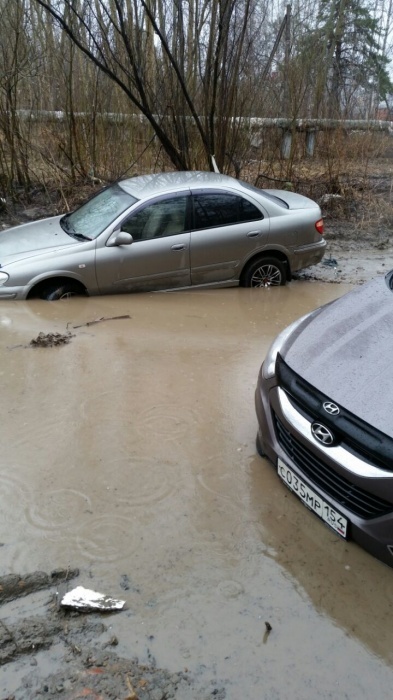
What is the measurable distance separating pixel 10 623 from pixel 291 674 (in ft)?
4.00

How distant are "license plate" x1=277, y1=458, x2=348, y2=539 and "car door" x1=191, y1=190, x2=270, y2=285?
4.11 m

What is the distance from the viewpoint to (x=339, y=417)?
276 centimetres

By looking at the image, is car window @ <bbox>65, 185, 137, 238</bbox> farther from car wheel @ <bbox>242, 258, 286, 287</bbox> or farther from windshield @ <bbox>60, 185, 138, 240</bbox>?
car wheel @ <bbox>242, 258, 286, 287</bbox>

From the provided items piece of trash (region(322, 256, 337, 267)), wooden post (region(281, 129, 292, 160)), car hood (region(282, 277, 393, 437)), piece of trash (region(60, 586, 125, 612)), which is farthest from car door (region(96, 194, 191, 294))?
wooden post (region(281, 129, 292, 160))

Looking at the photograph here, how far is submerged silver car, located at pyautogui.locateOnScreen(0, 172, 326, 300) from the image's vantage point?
6320mm

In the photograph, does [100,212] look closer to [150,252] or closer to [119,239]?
[119,239]

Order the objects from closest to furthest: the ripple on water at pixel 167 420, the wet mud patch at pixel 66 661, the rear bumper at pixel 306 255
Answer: the wet mud patch at pixel 66 661 < the ripple on water at pixel 167 420 < the rear bumper at pixel 306 255

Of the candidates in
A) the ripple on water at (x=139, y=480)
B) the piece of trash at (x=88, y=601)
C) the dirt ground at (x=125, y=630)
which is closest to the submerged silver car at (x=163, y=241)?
the dirt ground at (x=125, y=630)

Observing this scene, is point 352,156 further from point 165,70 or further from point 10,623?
point 10,623

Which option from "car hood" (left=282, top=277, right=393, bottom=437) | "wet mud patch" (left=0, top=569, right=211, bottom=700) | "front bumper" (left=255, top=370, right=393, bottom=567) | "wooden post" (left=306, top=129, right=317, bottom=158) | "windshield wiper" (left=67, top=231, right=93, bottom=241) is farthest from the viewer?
"wooden post" (left=306, top=129, right=317, bottom=158)

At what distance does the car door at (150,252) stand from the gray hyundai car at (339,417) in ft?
10.7

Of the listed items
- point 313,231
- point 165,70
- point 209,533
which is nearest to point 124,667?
point 209,533

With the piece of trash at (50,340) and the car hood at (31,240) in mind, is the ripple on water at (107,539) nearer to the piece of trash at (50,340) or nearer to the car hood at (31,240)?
the piece of trash at (50,340)

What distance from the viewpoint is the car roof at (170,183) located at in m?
6.77
